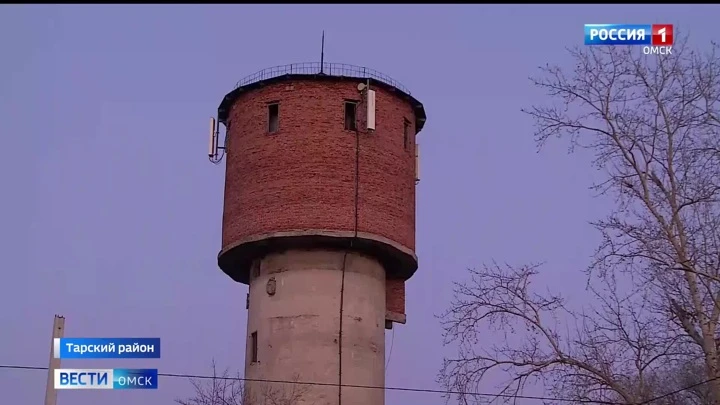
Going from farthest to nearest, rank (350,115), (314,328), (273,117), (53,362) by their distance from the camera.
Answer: (273,117), (350,115), (314,328), (53,362)

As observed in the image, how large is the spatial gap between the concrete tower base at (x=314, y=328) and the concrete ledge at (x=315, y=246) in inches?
9.6

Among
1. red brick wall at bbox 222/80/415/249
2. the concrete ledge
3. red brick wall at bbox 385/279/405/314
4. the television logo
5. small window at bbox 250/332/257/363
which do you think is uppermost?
red brick wall at bbox 222/80/415/249

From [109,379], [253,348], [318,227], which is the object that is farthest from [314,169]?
[109,379]

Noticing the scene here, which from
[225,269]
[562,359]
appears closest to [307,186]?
[225,269]

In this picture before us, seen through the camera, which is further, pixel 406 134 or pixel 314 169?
pixel 406 134

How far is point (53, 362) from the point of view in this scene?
50.6ft

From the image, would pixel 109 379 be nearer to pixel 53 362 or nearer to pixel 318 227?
pixel 53 362

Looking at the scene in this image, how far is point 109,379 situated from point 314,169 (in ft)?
37.5

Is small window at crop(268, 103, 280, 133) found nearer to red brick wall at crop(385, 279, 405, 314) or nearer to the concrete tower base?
the concrete tower base

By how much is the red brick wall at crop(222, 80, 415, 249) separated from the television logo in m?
10.3

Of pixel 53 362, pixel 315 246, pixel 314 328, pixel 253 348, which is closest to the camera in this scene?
pixel 53 362

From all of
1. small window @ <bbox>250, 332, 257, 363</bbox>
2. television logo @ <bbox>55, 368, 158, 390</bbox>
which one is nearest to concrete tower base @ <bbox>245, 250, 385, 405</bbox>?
small window @ <bbox>250, 332, 257, 363</bbox>

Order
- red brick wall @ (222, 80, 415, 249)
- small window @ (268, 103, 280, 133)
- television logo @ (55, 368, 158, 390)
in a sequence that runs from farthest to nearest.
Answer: small window @ (268, 103, 280, 133)
red brick wall @ (222, 80, 415, 249)
television logo @ (55, 368, 158, 390)

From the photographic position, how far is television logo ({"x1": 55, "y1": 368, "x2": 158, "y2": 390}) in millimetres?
16016
